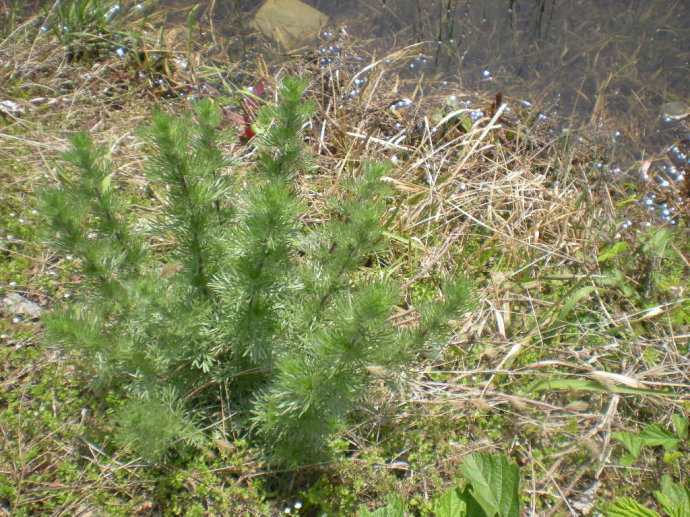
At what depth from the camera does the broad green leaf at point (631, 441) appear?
2.01 meters

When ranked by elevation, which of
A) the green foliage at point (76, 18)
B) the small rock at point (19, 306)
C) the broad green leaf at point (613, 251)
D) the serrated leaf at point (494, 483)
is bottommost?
the small rock at point (19, 306)

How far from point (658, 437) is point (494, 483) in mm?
735

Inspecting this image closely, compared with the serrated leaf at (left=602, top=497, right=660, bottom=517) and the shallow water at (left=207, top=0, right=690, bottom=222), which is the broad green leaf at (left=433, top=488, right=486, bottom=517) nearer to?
the serrated leaf at (left=602, top=497, right=660, bottom=517)

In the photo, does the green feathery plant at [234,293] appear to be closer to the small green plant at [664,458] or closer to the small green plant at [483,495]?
the small green plant at [483,495]

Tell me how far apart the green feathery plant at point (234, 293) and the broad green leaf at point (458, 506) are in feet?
1.29

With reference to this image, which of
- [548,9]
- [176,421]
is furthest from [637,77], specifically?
[176,421]

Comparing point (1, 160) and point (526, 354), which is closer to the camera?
point (526, 354)

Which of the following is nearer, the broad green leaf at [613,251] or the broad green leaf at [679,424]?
the broad green leaf at [679,424]

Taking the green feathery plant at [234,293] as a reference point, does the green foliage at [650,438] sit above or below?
below

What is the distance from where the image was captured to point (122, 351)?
1.69m

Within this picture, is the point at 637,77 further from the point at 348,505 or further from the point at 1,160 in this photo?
the point at 1,160

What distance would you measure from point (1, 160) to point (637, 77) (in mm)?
4085

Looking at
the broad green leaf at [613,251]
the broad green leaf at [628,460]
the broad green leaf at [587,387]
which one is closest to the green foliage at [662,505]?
the broad green leaf at [628,460]

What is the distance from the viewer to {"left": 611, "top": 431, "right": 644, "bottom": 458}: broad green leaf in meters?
2.01
